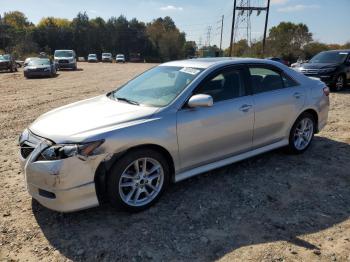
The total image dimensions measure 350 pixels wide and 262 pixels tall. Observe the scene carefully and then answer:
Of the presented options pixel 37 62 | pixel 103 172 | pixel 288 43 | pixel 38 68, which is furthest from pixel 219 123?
pixel 288 43

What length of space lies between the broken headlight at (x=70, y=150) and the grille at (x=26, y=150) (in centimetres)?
39

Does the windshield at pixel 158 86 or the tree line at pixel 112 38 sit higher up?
the tree line at pixel 112 38

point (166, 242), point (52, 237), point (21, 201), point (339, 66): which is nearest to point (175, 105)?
point (166, 242)

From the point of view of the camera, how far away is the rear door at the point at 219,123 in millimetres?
4246

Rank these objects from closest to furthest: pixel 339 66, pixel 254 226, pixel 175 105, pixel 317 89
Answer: pixel 254 226 → pixel 175 105 → pixel 317 89 → pixel 339 66

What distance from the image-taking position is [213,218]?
3961mm

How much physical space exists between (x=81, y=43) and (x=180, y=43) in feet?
81.7

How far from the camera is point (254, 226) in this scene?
3.79m

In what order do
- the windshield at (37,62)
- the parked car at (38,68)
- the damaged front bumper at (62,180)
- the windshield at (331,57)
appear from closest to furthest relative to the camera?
the damaged front bumper at (62,180) < the windshield at (331,57) < the parked car at (38,68) < the windshield at (37,62)

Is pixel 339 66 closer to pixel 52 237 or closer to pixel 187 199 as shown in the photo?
pixel 187 199

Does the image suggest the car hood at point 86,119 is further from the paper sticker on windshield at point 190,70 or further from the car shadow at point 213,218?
the car shadow at point 213,218

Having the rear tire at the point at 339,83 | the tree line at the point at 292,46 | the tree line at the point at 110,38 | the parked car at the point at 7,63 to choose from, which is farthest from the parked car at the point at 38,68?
the tree line at the point at 110,38

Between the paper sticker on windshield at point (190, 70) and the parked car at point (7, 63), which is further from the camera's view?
the parked car at point (7, 63)

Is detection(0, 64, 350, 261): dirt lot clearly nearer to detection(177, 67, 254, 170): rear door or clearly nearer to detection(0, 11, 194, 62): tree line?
detection(177, 67, 254, 170): rear door
